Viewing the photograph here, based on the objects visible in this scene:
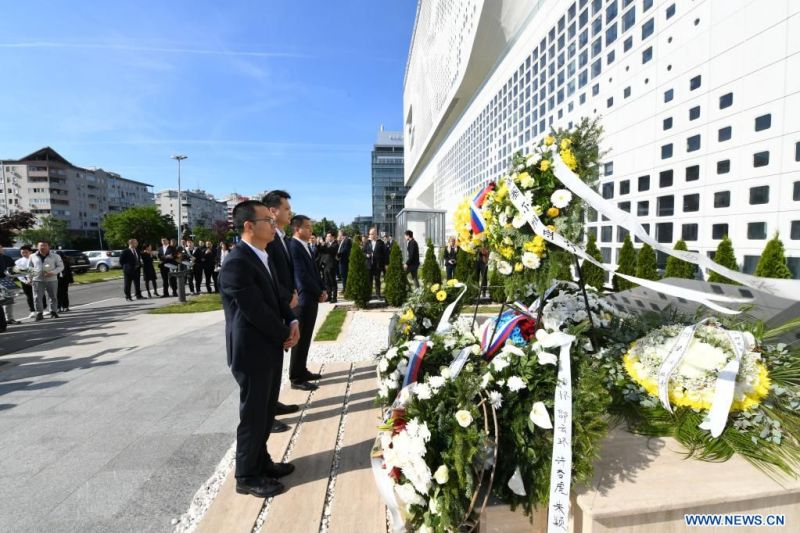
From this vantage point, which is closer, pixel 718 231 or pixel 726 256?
pixel 726 256

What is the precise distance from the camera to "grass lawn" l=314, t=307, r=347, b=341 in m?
6.48

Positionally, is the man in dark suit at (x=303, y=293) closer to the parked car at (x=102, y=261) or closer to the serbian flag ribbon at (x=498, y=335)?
the serbian flag ribbon at (x=498, y=335)

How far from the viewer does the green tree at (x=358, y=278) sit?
934 cm

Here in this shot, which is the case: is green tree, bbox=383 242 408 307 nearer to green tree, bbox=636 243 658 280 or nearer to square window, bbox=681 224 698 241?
green tree, bbox=636 243 658 280

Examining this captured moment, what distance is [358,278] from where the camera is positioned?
368 inches

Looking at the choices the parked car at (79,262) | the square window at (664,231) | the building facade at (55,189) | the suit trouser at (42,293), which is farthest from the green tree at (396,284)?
the building facade at (55,189)

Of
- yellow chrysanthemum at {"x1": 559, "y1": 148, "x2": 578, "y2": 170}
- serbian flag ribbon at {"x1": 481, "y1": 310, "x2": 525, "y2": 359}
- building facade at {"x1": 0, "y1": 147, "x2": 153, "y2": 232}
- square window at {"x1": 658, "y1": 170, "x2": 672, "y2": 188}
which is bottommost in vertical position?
serbian flag ribbon at {"x1": 481, "y1": 310, "x2": 525, "y2": 359}

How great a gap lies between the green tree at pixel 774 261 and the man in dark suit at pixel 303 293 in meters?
5.95

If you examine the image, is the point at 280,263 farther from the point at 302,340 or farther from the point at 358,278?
the point at 358,278

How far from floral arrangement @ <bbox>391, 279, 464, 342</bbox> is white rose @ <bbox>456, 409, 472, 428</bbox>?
137 cm

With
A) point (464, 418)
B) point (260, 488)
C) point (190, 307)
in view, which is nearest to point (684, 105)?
point (464, 418)

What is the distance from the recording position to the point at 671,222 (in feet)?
24.1

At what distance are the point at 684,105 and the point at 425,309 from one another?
22.5 feet

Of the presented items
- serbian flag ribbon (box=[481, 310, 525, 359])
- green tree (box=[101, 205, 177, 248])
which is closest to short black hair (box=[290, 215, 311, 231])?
serbian flag ribbon (box=[481, 310, 525, 359])
